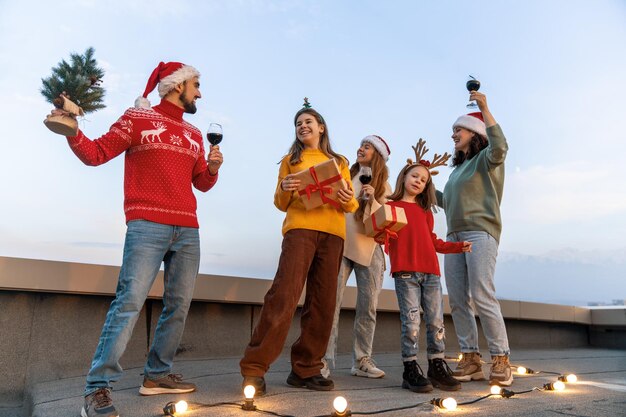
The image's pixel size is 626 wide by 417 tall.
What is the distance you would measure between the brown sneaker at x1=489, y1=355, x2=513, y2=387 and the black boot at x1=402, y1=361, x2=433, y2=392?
1.76ft

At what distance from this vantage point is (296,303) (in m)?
2.38

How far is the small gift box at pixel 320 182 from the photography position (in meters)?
2.36

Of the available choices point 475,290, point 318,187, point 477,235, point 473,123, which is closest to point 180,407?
point 318,187

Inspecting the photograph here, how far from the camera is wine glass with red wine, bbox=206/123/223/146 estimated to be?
2361mm

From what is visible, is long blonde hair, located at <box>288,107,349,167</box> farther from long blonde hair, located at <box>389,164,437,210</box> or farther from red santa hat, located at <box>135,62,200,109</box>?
red santa hat, located at <box>135,62,200,109</box>

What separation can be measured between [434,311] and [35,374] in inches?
92.7

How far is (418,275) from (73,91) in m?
1.82

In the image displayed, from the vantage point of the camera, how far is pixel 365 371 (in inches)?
117

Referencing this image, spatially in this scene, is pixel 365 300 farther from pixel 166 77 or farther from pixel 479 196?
pixel 166 77

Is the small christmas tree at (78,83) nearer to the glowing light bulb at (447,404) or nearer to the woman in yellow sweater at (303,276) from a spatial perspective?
the woman in yellow sweater at (303,276)

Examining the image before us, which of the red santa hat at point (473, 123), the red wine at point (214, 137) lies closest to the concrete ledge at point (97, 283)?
the red wine at point (214, 137)

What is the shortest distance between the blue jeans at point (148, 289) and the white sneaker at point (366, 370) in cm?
120

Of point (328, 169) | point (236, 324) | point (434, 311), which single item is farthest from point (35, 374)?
point (434, 311)

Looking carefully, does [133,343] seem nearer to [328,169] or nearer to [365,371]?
[365,371]
